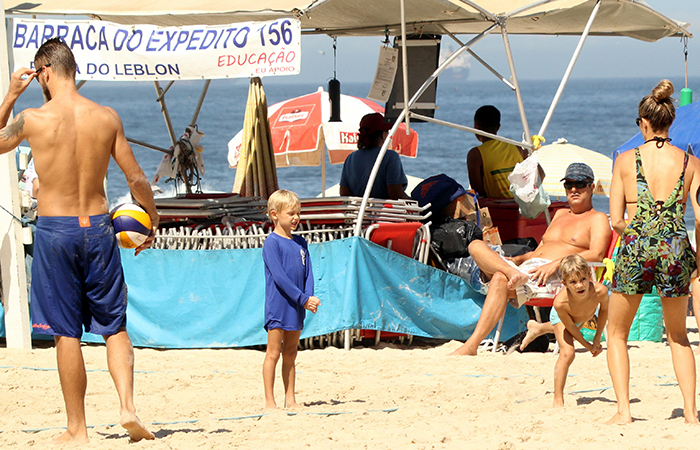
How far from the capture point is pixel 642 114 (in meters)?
4.07

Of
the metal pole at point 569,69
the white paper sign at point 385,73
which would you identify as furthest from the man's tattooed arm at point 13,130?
the white paper sign at point 385,73

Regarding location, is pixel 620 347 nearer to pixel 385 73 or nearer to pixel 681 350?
pixel 681 350

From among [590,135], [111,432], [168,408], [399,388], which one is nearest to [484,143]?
[399,388]

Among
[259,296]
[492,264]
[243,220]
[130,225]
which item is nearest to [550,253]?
[492,264]

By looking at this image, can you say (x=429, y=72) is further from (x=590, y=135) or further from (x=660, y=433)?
(x=590, y=135)

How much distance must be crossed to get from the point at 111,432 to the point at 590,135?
48024 millimetres

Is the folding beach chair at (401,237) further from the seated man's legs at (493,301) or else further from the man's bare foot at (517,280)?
the man's bare foot at (517,280)

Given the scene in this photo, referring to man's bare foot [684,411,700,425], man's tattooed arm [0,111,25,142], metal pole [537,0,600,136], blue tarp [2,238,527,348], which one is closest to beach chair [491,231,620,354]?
blue tarp [2,238,527,348]

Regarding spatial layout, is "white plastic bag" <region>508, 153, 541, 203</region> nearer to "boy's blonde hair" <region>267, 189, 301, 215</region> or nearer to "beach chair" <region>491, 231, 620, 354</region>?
"beach chair" <region>491, 231, 620, 354</region>

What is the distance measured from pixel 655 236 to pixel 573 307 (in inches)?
27.1

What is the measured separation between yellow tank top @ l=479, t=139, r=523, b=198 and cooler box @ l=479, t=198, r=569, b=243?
0.24 metres

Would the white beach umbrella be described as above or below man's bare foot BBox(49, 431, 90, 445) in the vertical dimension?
above

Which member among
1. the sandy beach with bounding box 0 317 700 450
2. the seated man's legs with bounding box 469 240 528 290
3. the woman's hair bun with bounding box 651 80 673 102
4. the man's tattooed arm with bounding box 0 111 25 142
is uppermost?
the woman's hair bun with bounding box 651 80 673 102

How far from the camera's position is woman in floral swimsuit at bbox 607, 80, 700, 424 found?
3934 millimetres
